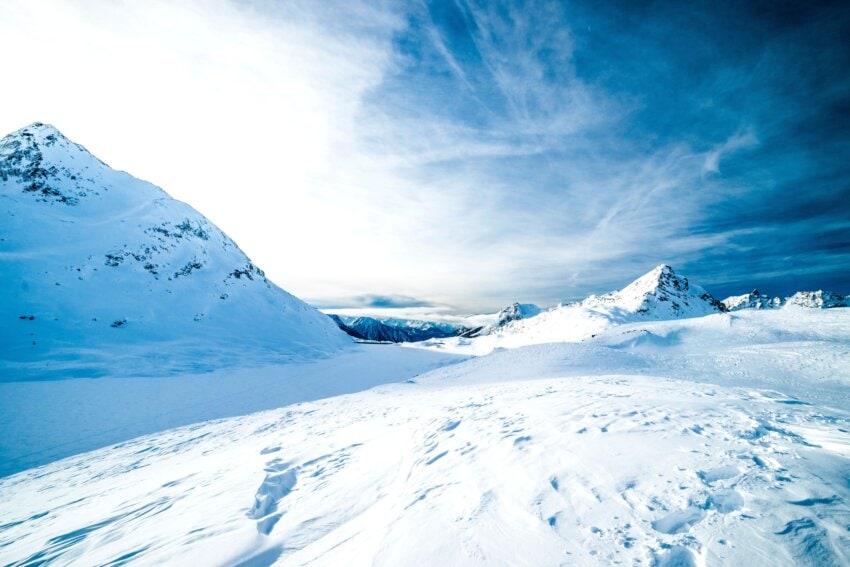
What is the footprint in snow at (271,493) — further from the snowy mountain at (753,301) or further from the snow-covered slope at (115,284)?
the snowy mountain at (753,301)

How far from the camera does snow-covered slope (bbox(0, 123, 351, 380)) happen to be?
1038 inches

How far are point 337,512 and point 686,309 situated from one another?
114 meters

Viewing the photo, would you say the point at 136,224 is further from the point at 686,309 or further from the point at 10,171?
the point at 686,309

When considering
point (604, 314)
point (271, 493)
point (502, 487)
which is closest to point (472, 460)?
point (502, 487)

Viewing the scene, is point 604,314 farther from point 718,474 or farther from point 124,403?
point 124,403

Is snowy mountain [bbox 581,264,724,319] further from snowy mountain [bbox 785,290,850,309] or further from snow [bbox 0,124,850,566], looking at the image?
snowy mountain [bbox 785,290,850,309]

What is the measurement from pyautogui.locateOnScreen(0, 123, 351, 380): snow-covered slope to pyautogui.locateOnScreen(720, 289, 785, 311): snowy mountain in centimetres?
20204

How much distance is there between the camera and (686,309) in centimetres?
8944

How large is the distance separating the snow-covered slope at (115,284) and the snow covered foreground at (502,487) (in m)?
23.3

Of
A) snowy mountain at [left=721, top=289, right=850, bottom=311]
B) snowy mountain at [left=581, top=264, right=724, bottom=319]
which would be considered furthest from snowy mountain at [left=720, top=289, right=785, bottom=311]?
snowy mountain at [left=581, top=264, right=724, bottom=319]

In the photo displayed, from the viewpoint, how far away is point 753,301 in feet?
522

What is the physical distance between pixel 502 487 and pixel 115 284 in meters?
47.6

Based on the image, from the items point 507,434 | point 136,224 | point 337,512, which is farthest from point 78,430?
point 136,224

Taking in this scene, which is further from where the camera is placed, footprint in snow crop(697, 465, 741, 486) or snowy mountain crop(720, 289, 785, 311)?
snowy mountain crop(720, 289, 785, 311)
